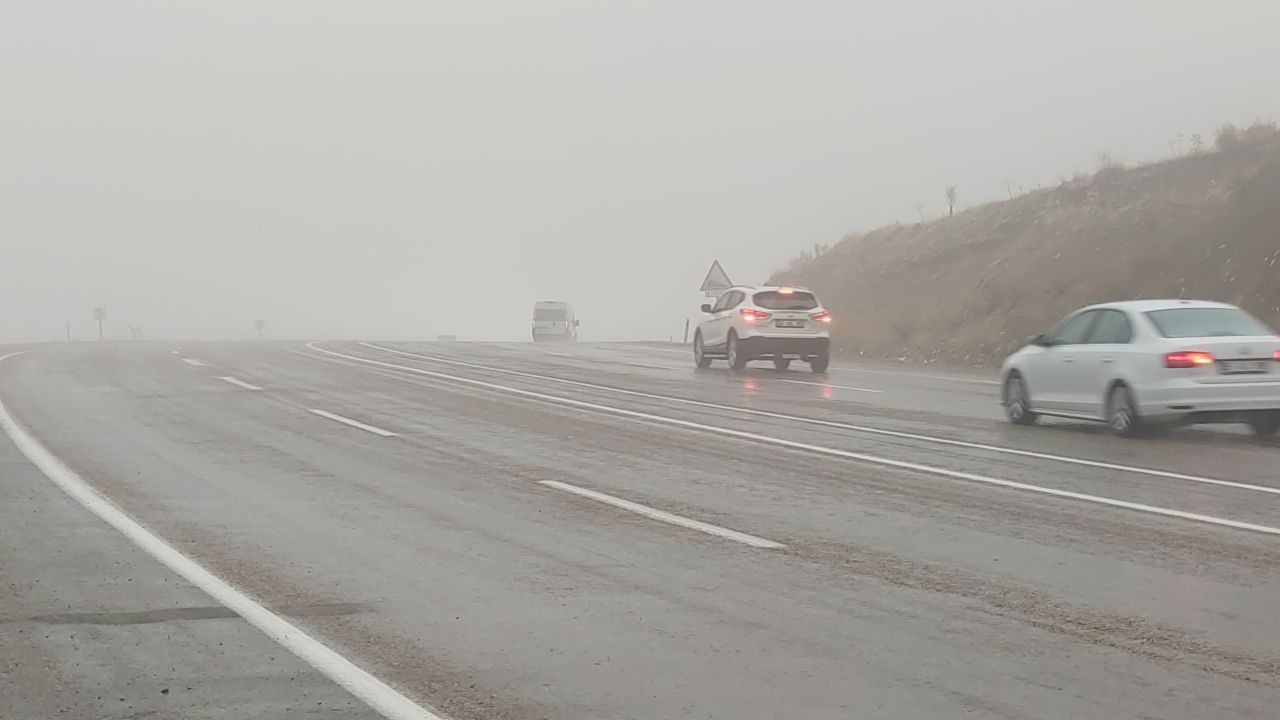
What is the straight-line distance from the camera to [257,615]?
Result: 660 centimetres

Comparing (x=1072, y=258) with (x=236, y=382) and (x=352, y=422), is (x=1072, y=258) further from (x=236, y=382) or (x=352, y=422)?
(x=352, y=422)

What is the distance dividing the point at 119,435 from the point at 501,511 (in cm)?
656

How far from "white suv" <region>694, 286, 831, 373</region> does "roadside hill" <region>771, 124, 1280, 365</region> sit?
5546 millimetres

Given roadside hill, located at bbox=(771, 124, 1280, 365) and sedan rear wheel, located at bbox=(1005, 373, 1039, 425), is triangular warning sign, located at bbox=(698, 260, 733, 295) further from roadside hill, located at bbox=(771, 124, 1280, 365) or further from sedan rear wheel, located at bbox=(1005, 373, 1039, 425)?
sedan rear wheel, located at bbox=(1005, 373, 1039, 425)

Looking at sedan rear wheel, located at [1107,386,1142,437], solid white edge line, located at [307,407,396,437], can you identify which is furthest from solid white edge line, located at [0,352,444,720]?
sedan rear wheel, located at [1107,386,1142,437]

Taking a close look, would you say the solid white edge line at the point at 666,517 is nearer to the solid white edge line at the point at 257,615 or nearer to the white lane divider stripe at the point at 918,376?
the solid white edge line at the point at 257,615

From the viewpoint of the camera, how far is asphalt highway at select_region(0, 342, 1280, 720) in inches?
212

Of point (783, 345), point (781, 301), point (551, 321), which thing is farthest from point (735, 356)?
point (551, 321)

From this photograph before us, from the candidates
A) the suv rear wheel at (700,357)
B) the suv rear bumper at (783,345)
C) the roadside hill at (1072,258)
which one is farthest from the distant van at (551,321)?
the suv rear bumper at (783,345)

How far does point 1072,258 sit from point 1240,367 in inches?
770

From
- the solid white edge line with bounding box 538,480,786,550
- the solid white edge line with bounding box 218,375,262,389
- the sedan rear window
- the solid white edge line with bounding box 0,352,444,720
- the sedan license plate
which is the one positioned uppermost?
the sedan rear window

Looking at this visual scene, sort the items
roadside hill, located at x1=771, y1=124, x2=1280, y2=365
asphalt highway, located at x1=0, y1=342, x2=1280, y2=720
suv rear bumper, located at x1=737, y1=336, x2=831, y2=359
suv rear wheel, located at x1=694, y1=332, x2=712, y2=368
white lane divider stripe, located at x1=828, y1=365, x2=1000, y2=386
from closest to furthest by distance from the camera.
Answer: asphalt highway, located at x1=0, y1=342, x2=1280, y2=720
white lane divider stripe, located at x1=828, y1=365, x2=1000, y2=386
suv rear bumper, located at x1=737, y1=336, x2=831, y2=359
roadside hill, located at x1=771, y1=124, x2=1280, y2=365
suv rear wheel, located at x1=694, y1=332, x2=712, y2=368

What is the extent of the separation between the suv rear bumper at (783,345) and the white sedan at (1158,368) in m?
10.9

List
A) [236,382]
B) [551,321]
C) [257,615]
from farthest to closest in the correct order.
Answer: [551,321]
[236,382]
[257,615]
